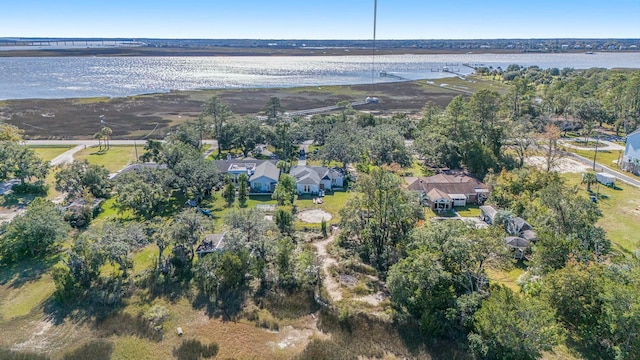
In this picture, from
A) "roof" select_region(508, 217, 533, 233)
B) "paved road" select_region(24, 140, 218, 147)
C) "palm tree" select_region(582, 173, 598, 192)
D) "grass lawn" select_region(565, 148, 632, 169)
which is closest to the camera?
"roof" select_region(508, 217, 533, 233)

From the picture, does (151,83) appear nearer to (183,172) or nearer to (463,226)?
(183,172)

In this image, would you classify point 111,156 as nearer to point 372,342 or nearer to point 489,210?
point 372,342

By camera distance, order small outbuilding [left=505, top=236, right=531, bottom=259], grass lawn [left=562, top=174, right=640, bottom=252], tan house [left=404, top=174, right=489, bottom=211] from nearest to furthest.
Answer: small outbuilding [left=505, top=236, right=531, bottom=259] → grass lawn [left=562, top=174, right=640, bottom=252] → tan house [left=404, top=174, right=489, bottom=211]

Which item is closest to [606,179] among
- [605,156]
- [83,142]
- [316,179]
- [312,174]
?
[605,156]

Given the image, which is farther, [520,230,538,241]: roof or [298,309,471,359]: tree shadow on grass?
[520,230,538,241]: roof

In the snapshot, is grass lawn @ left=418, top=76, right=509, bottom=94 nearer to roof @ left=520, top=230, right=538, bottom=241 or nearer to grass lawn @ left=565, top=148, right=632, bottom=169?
grass lawn @ left=565, top=148, right=632, bottom=169

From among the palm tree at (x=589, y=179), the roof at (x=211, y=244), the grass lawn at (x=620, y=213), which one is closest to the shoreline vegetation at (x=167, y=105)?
the roof at (x=211, y=244)

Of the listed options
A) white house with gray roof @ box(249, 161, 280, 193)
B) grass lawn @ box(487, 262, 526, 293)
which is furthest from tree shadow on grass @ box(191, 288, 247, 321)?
white house with gray roof @ box(249, 161, 280, 193)

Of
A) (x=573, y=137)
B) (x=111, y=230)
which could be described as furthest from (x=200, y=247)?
(x=573, y=137)
